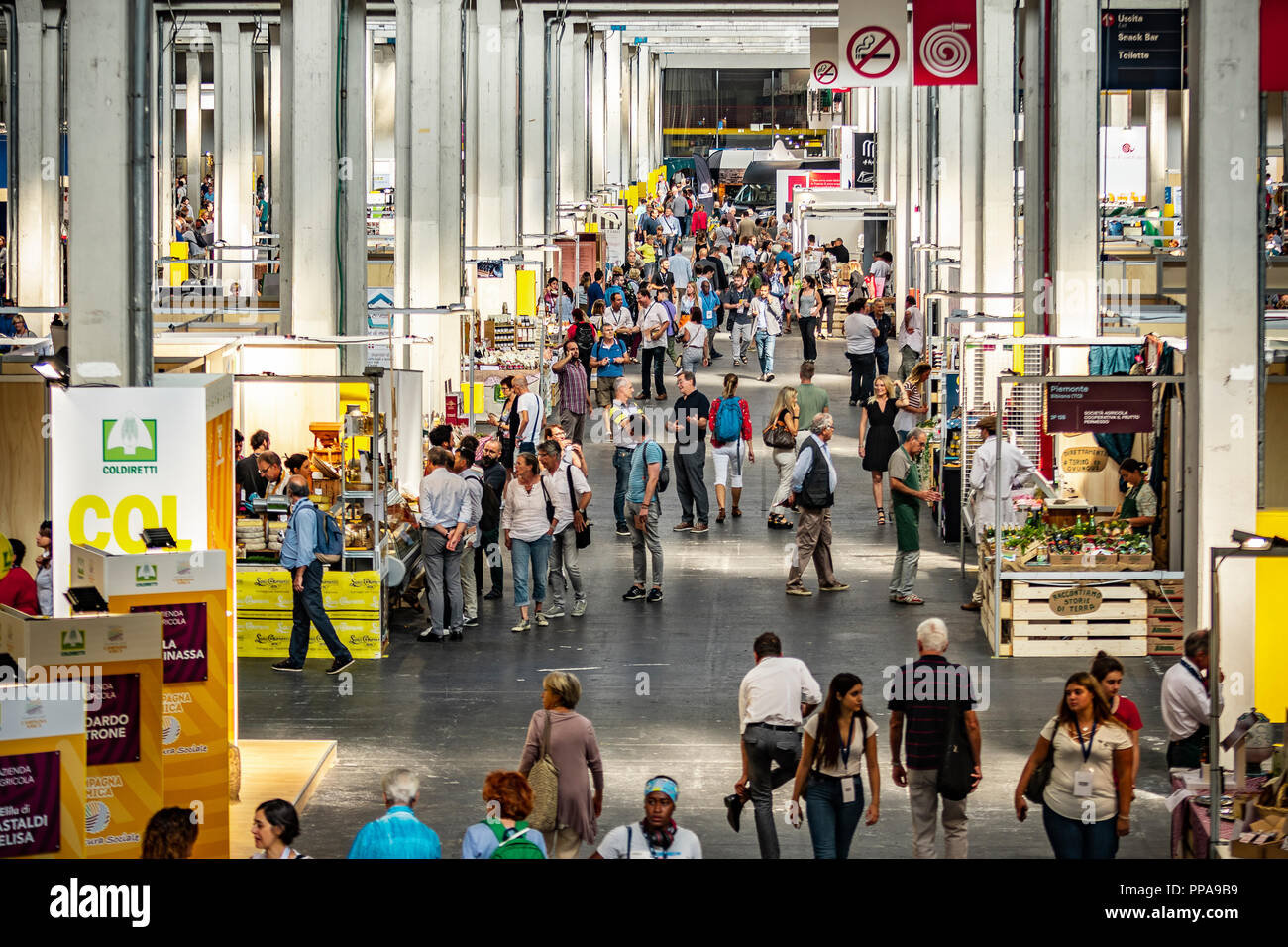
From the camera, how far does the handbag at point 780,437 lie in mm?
18516

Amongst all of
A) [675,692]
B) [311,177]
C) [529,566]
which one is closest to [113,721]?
[675,692]

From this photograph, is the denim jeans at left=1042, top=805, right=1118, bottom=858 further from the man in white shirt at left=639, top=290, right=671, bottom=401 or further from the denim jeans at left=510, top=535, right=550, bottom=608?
the man in white shirt at left=639, top=290, right=671, bottom=401

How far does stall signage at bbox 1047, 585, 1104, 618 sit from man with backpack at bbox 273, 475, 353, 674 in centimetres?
538

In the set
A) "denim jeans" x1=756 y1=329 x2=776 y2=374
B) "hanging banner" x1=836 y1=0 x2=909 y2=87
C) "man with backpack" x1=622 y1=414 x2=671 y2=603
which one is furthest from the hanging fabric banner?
"man with backpack" x1=622 y1=414 x2=671 y2=603

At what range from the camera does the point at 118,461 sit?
34.2ft

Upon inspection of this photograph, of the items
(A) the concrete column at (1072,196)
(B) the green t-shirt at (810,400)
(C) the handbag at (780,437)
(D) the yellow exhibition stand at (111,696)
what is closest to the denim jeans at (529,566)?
(C) the handbag at (780,437)

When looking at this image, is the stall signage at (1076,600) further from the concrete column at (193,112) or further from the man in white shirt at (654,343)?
the concrete column at (193,112)

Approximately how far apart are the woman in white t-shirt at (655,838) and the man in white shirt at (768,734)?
1.52 m

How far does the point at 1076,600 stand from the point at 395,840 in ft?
25.3

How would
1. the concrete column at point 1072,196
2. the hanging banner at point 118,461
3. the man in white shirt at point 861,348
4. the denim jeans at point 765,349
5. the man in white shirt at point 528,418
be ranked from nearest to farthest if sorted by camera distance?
the hanging banner at point 118,461 < the concrete column at point 1072,196 < the man in white shirt at point 528,418 < the man in white shirt at point 861,348 < the denim jeans at point 765,349

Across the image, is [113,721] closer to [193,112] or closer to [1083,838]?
[1083,838]

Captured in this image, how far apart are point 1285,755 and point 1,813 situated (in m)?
5.76

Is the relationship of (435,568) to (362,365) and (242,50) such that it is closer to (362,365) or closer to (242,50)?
(362,365)

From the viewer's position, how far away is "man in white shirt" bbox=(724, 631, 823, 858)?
9.73m
